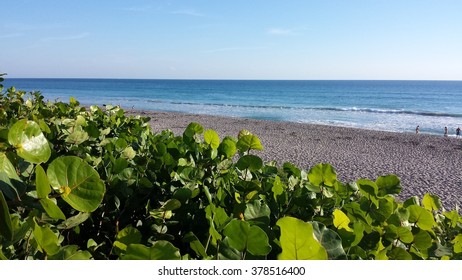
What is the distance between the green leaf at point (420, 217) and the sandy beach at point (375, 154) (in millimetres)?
9182

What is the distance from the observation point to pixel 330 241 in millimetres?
723

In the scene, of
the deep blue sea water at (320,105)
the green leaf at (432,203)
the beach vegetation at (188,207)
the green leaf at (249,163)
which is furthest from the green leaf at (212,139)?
the deep blue sea water at (320,105)

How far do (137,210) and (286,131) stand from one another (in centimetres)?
2047

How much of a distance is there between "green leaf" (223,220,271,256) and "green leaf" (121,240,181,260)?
4.6 inches

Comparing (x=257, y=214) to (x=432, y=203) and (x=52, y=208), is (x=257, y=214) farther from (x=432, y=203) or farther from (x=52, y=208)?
(x=432, y=203)

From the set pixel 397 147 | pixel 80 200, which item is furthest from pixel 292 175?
pixel 397 147

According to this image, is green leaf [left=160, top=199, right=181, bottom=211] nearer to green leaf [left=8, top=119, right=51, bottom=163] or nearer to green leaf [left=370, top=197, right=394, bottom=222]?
green leaf [left=8, top=119, right=51, bottom=163]

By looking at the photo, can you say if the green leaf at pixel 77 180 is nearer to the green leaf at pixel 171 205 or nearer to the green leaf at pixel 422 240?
the green leaf at pixel 171 205

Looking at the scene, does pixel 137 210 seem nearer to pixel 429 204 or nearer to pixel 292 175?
pixel 292 175

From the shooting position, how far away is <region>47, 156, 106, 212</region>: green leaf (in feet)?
2.02

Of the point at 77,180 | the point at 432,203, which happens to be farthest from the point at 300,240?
the point at 432,203

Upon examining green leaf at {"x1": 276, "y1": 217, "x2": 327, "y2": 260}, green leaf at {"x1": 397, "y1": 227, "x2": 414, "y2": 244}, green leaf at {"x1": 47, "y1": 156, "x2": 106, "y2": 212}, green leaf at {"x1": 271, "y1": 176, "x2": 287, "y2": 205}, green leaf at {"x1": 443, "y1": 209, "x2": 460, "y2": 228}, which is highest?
green leaf at {"x1": 47, "y1": 156, "x2": 106, "y2": 212}

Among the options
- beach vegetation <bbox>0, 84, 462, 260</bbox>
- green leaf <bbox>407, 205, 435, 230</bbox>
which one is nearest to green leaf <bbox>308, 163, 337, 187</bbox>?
beach vegetation <bbox>0, 84, 462, 260</bbox>

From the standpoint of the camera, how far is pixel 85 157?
127 cm
